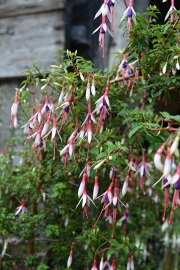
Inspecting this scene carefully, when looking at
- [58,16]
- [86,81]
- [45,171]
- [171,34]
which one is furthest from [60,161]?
[58,16]

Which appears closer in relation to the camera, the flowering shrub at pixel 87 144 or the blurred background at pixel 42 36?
the flowering shrub at pixel 87 144

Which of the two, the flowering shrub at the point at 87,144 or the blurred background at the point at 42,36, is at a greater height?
the blurred background at the point at 42,36

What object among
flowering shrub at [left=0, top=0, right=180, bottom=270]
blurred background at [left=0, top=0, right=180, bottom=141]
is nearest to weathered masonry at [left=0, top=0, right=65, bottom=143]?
blurred background at [left=0, top=0, right=180, bottom=141]

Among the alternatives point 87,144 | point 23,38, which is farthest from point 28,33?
point 87,144

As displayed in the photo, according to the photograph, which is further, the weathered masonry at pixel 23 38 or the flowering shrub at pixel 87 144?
the weathered masonry at pixel 23 38

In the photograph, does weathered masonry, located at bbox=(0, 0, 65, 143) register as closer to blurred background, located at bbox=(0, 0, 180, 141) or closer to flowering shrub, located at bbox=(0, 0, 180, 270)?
blurred background, located at bbox=(0, 0, 180, 141)

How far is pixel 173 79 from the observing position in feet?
4.71

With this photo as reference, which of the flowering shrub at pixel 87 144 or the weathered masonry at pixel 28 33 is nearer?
the flowering shrub at pixel 87 144

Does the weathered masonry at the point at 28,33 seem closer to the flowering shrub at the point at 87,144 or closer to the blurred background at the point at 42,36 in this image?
the blurred background at the point at 42,36

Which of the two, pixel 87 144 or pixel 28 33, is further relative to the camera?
pixel 28 33

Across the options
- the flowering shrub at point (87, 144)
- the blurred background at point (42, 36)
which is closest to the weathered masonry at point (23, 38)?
the blurred background at point (42, 36)

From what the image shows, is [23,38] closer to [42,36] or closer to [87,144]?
[42,36]

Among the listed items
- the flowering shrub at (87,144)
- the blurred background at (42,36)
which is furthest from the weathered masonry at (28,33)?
the flowering shrub at (87,144)

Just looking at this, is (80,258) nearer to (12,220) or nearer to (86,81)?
(12,220)
